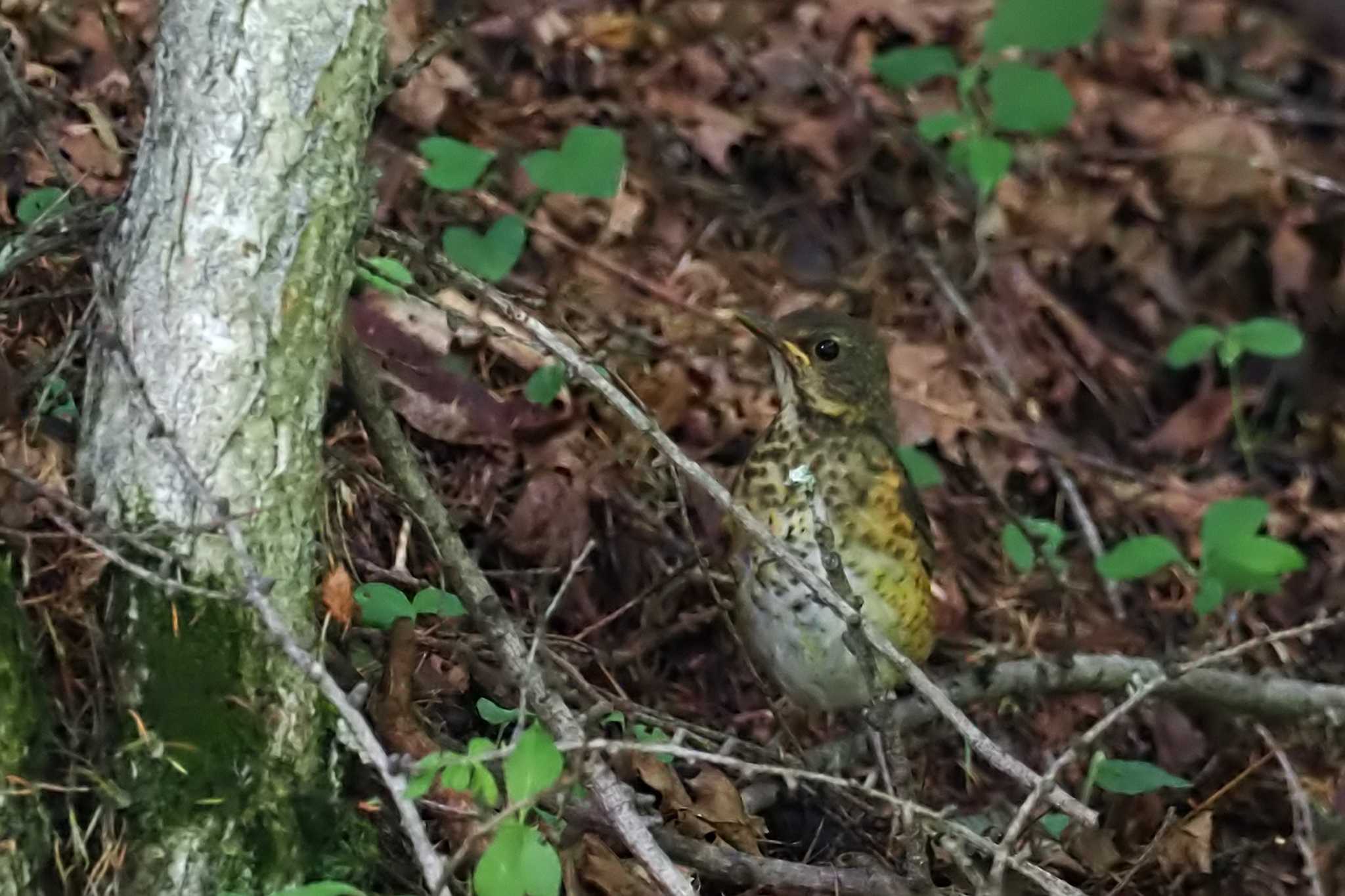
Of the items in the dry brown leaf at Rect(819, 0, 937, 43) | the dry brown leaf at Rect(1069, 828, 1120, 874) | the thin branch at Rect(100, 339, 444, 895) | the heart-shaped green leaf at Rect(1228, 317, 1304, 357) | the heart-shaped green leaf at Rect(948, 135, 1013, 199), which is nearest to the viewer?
the thin branch at Rect(100, 339, 444, 895)

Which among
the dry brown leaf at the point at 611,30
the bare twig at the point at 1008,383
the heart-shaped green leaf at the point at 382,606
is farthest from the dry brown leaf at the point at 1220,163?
the heart-shaped green leaf at the point at 382,606

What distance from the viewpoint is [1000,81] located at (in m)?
3.74

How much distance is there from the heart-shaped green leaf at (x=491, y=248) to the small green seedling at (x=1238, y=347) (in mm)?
2178

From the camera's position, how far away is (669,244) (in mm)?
4445

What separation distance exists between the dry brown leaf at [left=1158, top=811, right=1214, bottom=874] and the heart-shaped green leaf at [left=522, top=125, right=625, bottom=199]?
6.03ft

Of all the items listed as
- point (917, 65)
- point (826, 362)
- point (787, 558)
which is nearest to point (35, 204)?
point (787, 558)

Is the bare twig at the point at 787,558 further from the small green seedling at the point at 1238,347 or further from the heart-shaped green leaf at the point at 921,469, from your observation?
the small green seedling at the point at 1238,347

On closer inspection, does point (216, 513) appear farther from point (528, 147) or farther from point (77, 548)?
A: point (528, 147)

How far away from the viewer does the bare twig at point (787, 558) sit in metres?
1.95

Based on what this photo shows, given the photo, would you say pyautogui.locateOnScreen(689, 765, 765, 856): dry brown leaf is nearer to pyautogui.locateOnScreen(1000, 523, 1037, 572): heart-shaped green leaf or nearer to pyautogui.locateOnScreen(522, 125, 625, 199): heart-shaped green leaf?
pyautogui.locateOnScreen(1000, 523, 1037, 572): heart-shaped green leaf

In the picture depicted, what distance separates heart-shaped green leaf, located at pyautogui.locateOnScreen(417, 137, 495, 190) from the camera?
322cm

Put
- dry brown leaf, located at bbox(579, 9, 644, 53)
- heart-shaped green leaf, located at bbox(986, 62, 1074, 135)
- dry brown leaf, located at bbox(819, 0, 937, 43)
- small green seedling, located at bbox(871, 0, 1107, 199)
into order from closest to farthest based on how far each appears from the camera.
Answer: small green seedling, located at bbox(871, 0, 1107, 199) → heart-shaped green leaf, located at bbox(986, 62, 1074, 135) → dry brown leaf, located at bbox(579, 9, 644, 53) → dry brown leaf, located at bbox(819, 0, 937, 43)

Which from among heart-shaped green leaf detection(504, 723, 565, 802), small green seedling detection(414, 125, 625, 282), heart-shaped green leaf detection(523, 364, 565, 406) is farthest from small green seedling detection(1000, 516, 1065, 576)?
heart-shaped green leaf detection(504, 723, 565, 802)

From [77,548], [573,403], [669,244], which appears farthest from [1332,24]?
[669,244]
